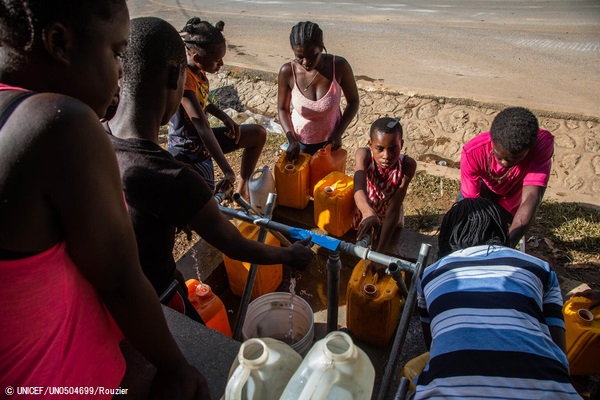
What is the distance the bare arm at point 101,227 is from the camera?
86cm

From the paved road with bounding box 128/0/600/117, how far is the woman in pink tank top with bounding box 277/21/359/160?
140 inches

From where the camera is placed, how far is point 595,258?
150 inches

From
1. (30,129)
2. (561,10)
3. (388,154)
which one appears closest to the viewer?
(30,129)

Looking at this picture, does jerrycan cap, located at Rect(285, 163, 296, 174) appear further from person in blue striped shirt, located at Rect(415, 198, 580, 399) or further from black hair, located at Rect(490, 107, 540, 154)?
person in blue striped shirt, located at Rect(415, 198, 580, 399)

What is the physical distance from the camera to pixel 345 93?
13.5ft

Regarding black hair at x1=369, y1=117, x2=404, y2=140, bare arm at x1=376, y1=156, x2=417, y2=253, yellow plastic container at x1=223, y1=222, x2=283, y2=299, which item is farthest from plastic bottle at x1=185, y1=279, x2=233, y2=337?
black hair at x1=369, y1=117, x2=404, y2=140

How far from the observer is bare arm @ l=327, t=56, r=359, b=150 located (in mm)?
3914

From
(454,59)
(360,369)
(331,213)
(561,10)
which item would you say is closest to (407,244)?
(331,213)

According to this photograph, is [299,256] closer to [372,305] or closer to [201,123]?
[372,305]

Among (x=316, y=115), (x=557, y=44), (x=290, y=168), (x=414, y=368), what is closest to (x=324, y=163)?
(x=290, y=168)

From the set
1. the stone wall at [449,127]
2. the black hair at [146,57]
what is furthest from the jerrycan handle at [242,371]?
the stone wall at [449,127]

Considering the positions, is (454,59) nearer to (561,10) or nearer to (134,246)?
(561,10)

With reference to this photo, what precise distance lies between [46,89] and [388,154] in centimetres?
260

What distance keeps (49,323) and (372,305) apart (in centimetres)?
216
